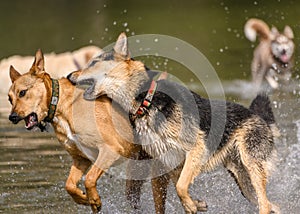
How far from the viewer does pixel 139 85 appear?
786 centimetres

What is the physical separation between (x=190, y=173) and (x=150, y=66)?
953 cm

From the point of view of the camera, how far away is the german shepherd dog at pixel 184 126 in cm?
771

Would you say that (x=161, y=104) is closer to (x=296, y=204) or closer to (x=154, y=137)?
(x=154, y=137)

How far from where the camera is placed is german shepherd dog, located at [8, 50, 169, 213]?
7605mm

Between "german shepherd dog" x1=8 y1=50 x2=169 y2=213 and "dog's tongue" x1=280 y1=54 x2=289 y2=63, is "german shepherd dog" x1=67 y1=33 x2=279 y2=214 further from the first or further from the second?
"dog's tongue" x1=280 y1=54 x2=289 y2=63

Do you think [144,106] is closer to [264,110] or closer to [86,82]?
[86,82]

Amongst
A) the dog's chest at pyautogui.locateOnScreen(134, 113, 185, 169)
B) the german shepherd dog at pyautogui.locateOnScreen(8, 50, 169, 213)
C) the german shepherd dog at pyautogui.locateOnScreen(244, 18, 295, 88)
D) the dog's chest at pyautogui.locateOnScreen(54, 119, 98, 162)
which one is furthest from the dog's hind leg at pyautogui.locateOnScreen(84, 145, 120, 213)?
the german shepherd dog at pyautogui.locateOnScreen(244, 18, 295, 88)

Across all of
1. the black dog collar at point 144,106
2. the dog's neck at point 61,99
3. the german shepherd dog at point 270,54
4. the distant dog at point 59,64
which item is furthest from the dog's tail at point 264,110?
the distant dog at point 59,64

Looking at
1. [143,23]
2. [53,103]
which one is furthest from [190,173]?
[143,23]

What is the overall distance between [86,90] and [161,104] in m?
0.68

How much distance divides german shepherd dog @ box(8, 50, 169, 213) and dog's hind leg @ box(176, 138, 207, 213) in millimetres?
471

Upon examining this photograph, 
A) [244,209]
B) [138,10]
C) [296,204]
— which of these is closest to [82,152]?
[244,209]

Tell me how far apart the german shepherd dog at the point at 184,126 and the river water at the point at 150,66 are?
20.7 inches

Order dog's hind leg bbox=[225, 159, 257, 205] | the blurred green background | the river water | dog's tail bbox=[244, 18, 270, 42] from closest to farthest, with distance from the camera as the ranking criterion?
dog's hind leg bbox=[225, 159, 257, 205] < the river water < dog's tail bbox=[244, 18, 270, 42] < the blurred green background
